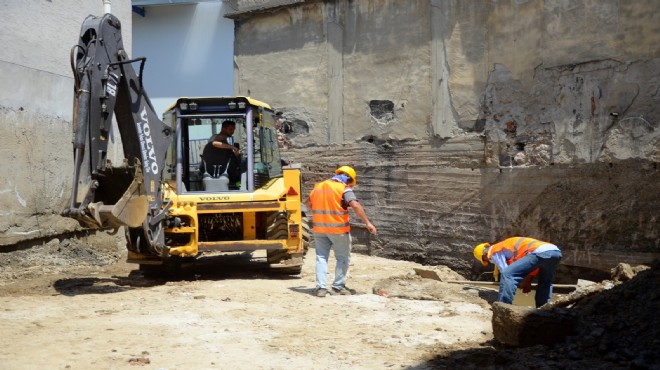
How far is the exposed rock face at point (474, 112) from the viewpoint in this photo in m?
9.38

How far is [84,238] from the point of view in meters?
10.7

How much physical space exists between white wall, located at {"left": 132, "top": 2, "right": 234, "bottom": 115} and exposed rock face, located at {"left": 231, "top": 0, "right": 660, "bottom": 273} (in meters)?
7.03

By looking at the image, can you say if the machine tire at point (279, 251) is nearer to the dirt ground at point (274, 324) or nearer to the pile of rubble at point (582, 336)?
the dirt ground at point (274, 324)

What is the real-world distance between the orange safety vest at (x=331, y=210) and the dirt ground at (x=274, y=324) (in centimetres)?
79

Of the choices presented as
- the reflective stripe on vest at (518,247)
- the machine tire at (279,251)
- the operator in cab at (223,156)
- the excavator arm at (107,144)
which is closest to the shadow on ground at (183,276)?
the machine tire at (279,251)

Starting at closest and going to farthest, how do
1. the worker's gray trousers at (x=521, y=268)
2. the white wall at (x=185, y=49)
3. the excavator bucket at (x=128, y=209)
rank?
the worker's gray trousers at (x=521, y=268) < the excavator bucket at (x=128, y=209) < the white wall at (x=185, y=49)

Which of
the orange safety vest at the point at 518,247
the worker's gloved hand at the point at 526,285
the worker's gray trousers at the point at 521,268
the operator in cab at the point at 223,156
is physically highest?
the operator in cab at the point at 223,156

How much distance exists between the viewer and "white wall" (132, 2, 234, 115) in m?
20.6

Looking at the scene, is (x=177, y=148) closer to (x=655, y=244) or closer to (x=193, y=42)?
(x=655, y=244)

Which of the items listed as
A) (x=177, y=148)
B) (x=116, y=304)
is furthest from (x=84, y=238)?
(x=116, y=304)

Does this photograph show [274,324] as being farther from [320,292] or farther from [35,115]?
[35,115]

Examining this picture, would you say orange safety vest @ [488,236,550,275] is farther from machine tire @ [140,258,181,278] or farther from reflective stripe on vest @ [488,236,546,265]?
machine tire @ [140,258,181,278]

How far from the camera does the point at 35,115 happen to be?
9.70 meters

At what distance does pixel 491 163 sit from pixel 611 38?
2.43 meters
